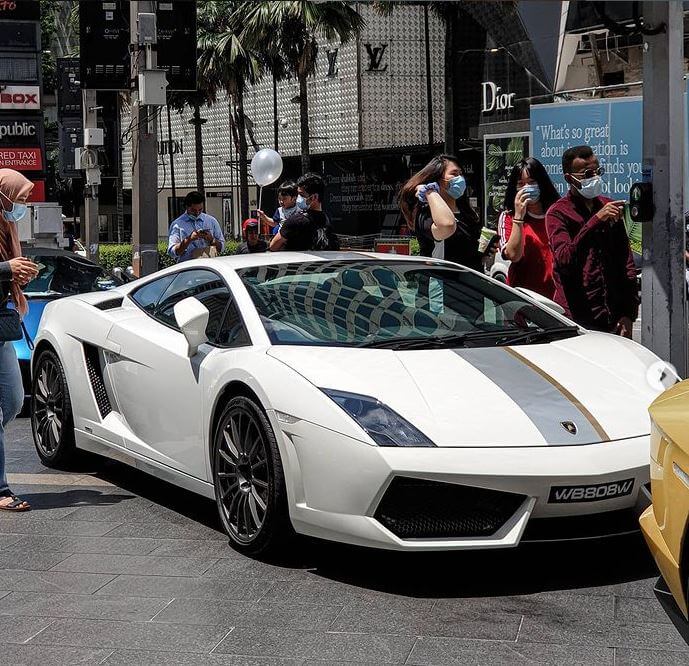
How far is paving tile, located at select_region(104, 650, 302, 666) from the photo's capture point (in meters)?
3.82

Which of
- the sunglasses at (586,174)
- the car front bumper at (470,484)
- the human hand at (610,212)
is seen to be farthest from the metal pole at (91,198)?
the car front bumper at (470,484)

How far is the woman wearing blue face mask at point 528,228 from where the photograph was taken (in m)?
7.57

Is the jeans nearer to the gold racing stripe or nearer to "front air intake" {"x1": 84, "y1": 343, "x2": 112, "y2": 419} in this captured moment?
"front air intake" {"x1": 84, "y1": 343, "x2": 112, "y2": 419}

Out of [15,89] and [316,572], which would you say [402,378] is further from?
[15,89]

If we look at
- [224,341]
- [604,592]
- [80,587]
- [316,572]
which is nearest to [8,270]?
[224,341]

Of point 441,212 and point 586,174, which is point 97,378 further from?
point 586,174

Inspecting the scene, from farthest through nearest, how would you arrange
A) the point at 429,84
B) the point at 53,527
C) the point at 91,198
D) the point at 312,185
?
the point at 429,84 → the point at 91,198 → the point at 312,185 → the point at 53,527

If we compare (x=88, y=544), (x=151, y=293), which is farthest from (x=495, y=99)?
(x=88, y=544)

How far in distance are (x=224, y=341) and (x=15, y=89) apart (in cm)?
2602

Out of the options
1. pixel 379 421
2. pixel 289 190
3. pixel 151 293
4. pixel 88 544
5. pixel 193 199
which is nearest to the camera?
pixel 379 421

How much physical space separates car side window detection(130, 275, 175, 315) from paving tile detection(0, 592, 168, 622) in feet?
6.77

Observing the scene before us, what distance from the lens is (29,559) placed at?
17.1 ft

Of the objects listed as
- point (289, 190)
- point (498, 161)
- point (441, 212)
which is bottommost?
point (441, 212)

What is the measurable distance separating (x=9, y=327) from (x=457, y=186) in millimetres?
3027
